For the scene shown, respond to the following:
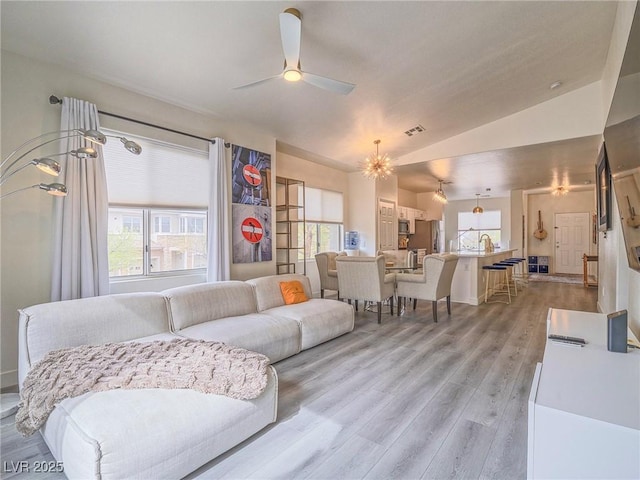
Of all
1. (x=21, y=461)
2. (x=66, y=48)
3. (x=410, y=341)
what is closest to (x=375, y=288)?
(x=410, y=341)

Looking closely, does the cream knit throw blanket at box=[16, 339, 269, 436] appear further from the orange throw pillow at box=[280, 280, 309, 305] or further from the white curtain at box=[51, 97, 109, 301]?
the orange throw pillow at box=[280, 280, 309, 305]

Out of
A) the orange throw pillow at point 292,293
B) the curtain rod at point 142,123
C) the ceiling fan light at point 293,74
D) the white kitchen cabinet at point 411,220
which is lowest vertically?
the orange throw pillow at point 292,293

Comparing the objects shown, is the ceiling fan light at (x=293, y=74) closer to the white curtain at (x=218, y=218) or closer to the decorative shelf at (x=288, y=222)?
the white curtain at (x=218, y=218)

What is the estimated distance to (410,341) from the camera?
380 centimetres

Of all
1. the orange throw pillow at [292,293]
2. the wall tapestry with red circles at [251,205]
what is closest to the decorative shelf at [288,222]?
the wall tapestry with red circles at [251,205]

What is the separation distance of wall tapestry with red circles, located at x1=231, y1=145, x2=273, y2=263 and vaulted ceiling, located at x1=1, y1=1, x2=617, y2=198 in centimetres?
54

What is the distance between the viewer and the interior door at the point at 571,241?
1000cm

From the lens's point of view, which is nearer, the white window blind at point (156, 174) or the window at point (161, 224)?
the white window blind at point (156, 174)

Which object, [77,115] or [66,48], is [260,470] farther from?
[66,48]

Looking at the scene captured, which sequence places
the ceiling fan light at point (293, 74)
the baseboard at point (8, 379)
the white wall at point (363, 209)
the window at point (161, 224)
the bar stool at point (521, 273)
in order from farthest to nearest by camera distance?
the bar stool at point (521, 273) → the white wall at point (363, 209) → the window at point (161, 224) → the baseboard at point (8, 379) → the ceiling fan light at point (293, 74)

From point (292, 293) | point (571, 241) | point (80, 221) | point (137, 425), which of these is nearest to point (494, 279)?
point (292, 293)

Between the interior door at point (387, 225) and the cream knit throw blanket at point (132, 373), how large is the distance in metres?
5.45

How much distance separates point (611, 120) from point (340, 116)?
3209 millimetres

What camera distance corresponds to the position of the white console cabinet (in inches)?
40.8
